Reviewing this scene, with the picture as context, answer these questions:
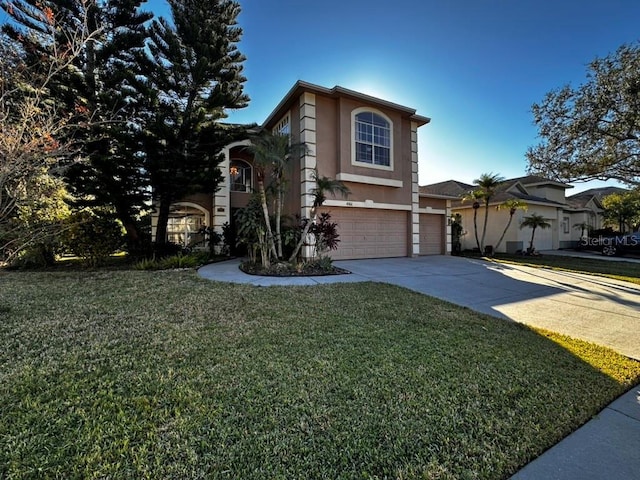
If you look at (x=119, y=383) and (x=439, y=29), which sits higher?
(x=439, y=29)

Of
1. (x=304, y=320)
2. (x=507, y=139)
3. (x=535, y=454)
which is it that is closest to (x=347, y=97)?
(x=507, y=139)

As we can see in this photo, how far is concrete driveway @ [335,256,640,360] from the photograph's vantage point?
468 centimetres

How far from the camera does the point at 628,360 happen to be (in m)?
3.53

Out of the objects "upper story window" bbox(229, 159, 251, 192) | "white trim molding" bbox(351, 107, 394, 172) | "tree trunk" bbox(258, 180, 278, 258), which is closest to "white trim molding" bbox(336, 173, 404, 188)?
"white trim molding" bbox(351, 107, 394, 172)

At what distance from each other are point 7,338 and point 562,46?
14842 mm

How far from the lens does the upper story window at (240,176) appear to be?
15.8 meters

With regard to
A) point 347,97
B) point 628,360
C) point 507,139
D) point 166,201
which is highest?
point 347,97

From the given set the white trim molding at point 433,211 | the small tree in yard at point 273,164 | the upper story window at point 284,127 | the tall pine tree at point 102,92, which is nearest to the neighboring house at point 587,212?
the white trim molding at point 433,211

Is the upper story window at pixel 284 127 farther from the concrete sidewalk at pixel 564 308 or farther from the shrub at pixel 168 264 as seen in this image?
the shrub at pixel 168 264

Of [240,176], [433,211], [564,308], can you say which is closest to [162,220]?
[240,176]

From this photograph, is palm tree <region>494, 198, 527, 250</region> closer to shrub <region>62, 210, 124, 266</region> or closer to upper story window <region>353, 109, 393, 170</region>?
upper story window <region>353, 109, 393, 170</region>

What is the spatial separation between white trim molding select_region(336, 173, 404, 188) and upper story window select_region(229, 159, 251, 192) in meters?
6.43

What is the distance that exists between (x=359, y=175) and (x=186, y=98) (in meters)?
7.58

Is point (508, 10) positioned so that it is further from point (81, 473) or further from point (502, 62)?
point (81, 473)
